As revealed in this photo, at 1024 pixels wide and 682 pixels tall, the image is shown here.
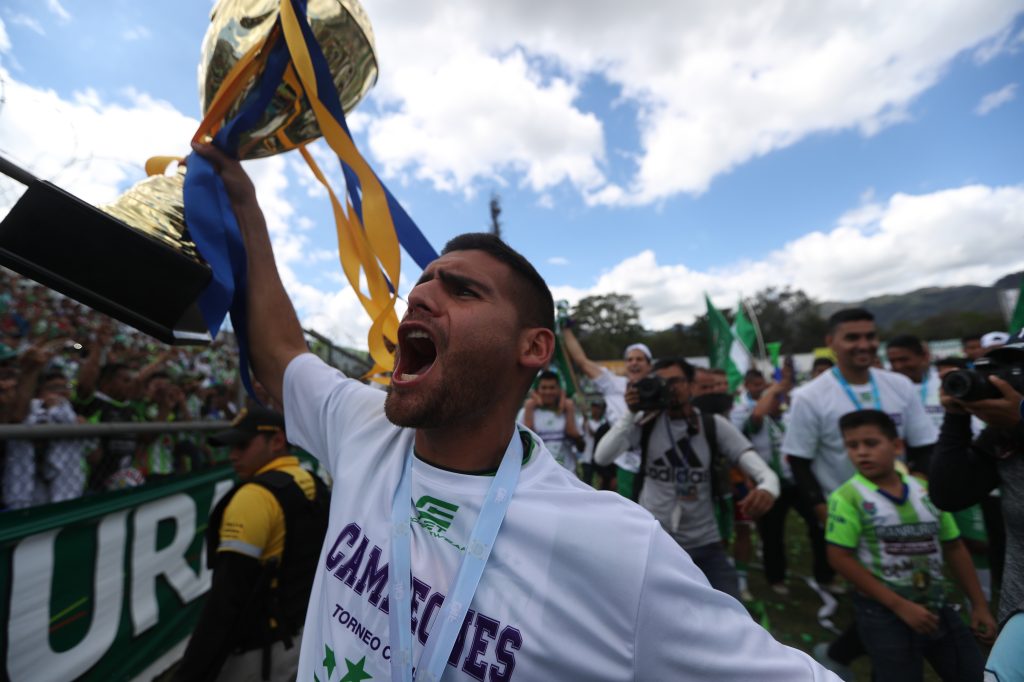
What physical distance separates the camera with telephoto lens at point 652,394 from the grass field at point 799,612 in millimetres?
1760

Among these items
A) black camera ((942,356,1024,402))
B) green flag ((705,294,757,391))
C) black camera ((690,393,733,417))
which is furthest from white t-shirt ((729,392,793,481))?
black camera ((942,356,1024,402))

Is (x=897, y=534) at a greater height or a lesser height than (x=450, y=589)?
greater

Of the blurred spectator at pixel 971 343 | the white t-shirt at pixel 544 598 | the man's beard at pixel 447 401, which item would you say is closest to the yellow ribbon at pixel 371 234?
the man's beard at pixel 447 401

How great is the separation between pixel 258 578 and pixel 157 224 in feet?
5.67

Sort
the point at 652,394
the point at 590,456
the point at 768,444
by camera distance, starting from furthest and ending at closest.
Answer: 1. the point at 590,456
2. the point at 768,444
3. the point at 652,394

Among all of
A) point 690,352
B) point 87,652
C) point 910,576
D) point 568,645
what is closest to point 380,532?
point 568,645

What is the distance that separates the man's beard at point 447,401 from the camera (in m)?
1.29

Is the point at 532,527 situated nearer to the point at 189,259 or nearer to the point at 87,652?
the point at 189,259

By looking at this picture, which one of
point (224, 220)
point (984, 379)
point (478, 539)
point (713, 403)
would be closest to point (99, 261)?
point (224, 220)

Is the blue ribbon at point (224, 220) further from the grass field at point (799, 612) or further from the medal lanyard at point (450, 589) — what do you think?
the grass field at point (799, 612)

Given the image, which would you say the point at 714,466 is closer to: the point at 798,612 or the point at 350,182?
the point at 798,612

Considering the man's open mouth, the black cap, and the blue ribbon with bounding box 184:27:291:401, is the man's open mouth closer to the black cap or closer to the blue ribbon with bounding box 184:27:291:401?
the blue ribbon with bounding box 184:27:291:401

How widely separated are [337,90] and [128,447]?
3920 mm

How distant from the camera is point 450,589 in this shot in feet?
3.56
